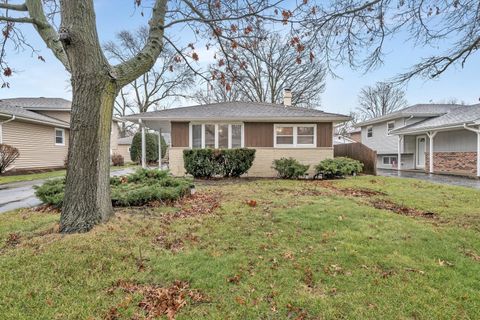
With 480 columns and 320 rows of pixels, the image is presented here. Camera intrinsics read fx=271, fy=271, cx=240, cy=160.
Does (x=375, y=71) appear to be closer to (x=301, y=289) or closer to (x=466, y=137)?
(x=301, y=289)

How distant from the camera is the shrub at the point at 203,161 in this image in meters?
11.6

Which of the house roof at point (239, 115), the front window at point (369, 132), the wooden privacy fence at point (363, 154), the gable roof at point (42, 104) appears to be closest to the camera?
the house roof at point (239, 115)

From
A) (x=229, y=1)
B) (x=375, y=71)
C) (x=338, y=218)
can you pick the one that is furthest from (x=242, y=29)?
(x=338, y=218)

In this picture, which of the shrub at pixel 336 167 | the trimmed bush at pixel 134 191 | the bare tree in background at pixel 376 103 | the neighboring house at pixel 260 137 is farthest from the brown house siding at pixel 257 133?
the bare tree in background at pixel 376 103

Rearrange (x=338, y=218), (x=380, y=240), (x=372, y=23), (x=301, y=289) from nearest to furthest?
(x=301, y=289) → (x=380, y=240) → (x=372, y=23) → (x=338, y=218)

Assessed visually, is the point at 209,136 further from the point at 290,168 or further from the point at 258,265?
the point at 258,265

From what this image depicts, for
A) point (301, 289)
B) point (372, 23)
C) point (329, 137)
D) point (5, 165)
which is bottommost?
point (301, 289)

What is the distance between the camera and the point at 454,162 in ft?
51.8

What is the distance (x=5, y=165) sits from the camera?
13641 mm

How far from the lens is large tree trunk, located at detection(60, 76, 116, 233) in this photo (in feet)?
13.3

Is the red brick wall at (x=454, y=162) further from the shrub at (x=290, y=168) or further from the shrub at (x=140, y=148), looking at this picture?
the shrub at (x=140, y=148)

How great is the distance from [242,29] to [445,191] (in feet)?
26.3

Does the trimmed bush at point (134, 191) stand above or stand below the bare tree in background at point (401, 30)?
below

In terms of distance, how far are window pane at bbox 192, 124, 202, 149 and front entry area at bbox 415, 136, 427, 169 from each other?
15621 millimetres
